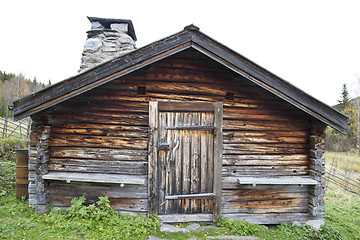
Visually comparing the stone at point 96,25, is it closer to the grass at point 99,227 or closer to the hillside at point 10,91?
the grass at point 99,227

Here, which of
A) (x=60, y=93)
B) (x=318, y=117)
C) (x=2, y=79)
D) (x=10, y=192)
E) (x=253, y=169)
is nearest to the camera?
(x=60, y=93)

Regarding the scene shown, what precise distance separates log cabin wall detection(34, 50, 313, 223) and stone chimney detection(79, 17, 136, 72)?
130 inches

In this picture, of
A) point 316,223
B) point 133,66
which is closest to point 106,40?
point 133,66

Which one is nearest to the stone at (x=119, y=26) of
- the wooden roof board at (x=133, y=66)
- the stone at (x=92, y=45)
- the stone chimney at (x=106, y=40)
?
the stone chimney at (x=106, y=40)

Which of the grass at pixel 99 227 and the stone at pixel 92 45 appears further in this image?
the stone at pixel 92 45

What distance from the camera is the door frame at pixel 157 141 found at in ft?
13.3

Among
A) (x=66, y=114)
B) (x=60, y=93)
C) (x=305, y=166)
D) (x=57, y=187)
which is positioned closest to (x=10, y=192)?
(x=57, y=187)

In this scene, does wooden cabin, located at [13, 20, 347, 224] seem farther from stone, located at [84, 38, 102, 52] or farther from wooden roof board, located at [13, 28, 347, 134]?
stone, located at [84, 38, 102, 52]

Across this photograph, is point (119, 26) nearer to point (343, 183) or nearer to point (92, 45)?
point (92, 45)

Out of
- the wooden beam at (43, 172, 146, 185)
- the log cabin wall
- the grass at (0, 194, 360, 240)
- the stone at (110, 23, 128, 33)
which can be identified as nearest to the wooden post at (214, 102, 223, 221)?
the log cabin wall

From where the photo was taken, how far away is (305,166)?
175 inches

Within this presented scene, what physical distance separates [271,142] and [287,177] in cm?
90

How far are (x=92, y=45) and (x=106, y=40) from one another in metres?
0.53

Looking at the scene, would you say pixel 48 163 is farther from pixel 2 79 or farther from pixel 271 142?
pixel 2 79
